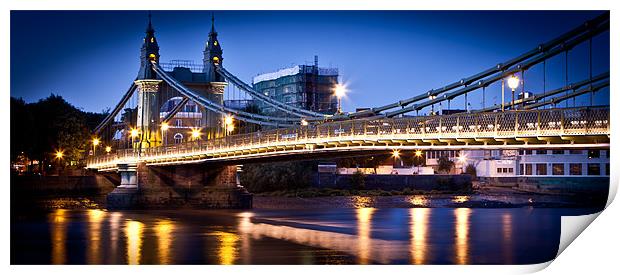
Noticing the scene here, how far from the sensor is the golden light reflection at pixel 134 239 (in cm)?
3588

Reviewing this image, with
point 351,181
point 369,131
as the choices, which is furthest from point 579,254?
point 351,181

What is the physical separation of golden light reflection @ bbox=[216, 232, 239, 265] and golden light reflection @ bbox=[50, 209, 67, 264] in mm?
5478

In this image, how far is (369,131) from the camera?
149ft

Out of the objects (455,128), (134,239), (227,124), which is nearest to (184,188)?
(227,124)

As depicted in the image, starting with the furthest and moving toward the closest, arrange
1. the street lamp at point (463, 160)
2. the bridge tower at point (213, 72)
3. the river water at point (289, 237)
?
the street lamp at point (463, 160) < the bridge tower at point (213, 72) < the river water at point (289, 237)

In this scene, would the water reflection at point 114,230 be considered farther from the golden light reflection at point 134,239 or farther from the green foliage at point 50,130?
the green foliage at point 50,130

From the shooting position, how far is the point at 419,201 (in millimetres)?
76062

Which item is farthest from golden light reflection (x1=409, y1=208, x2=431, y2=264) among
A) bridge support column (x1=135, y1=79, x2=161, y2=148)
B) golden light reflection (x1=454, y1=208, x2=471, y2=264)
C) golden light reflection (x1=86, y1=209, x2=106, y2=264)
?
bridge support column (x1=135, y1=79, x2=161, y2=148)

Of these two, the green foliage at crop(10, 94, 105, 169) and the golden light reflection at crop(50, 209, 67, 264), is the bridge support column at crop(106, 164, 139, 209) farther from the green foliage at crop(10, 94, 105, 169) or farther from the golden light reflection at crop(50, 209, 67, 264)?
the green foliage at crop(10, 94, 105, 169)

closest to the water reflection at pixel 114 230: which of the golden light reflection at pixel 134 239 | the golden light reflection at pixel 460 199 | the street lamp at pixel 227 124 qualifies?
the golden light reflection at pixel 134 239

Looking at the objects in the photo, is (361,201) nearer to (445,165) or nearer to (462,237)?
(445,165)

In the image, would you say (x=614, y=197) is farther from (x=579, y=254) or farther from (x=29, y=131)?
(x=29, y=131)

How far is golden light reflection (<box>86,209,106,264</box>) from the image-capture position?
Result: 36.4 m

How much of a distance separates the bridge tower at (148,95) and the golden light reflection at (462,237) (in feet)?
74.4
